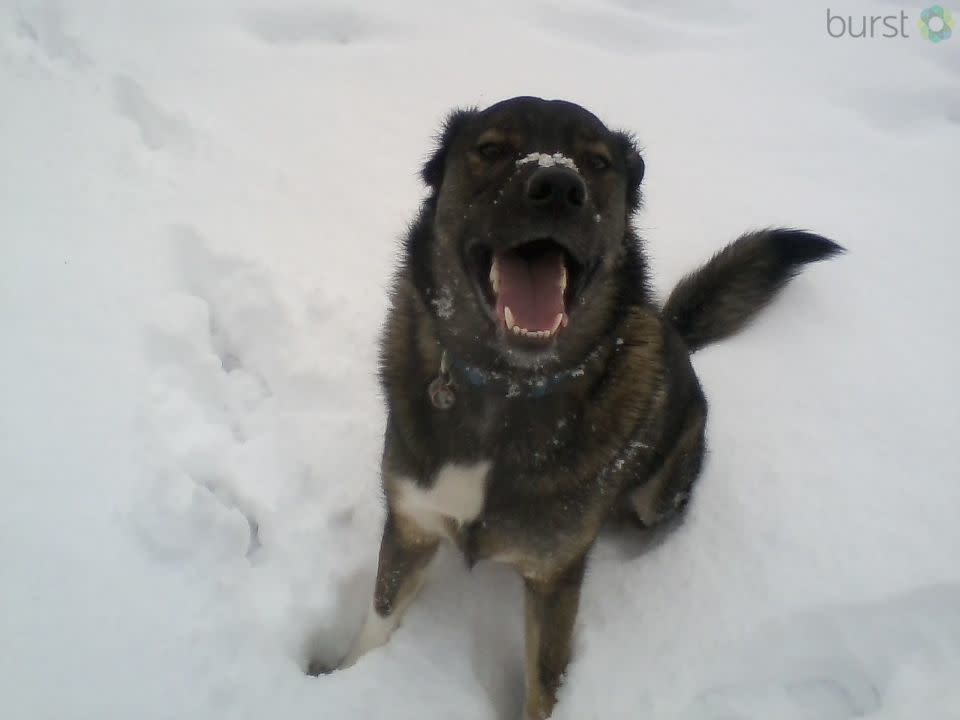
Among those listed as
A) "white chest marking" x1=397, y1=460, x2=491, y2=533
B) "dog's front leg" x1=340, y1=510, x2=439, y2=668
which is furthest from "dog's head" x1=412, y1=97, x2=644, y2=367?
"dog's front leg" x1=340, y1=510, x2=439, y2=668

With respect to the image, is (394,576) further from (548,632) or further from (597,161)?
(597,161)

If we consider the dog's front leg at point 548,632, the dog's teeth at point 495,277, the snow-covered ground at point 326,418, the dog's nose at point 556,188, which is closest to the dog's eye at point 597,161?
the dog's nose at point 556,188

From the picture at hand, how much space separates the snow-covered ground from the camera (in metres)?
1.69

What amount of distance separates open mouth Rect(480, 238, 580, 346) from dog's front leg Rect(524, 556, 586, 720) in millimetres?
703

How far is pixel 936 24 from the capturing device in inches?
213

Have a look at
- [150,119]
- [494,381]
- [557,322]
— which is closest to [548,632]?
[494,381]

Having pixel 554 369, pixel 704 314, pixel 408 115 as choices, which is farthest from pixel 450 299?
pixel 408 115

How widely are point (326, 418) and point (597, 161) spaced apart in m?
1.40

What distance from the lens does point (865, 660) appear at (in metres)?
1.76

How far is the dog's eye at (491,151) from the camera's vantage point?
1540mm

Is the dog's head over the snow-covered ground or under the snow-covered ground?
over

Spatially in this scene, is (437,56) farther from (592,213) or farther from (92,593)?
(92,593)

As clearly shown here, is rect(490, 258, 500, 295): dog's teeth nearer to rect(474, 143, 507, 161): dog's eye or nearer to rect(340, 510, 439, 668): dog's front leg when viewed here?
rect(474, 143, 507, 161): dog's eye

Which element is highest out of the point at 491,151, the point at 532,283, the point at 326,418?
the point at 491,151
